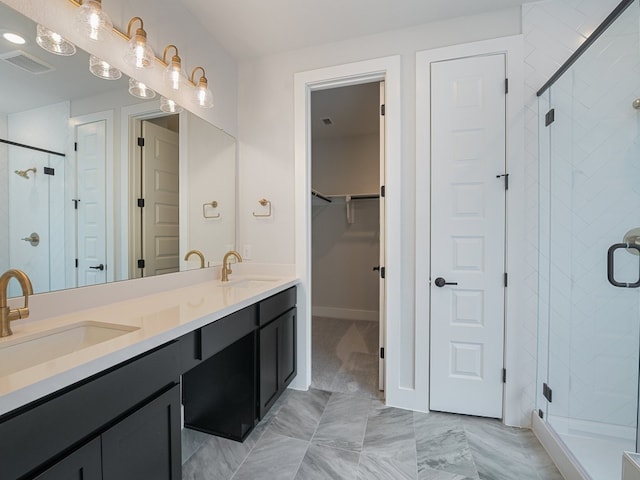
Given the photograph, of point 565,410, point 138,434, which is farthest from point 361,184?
point 138,434

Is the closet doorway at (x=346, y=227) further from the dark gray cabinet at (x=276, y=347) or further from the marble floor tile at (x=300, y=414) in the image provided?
the dark gray cabinet at (x=276, y=347)

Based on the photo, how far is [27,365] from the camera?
0.91 meters

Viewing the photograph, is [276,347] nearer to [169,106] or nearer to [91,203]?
[91,203]

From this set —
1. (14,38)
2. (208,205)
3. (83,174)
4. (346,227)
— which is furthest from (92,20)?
(346,227)

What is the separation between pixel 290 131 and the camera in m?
2.23

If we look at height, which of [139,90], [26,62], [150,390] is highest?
[139,90]

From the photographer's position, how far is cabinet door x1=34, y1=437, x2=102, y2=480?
0.68 metres

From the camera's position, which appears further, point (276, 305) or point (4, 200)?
point (276, 305)

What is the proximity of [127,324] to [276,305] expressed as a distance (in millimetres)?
926

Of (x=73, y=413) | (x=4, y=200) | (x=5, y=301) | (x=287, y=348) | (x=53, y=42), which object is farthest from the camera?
(x=287, y=348)

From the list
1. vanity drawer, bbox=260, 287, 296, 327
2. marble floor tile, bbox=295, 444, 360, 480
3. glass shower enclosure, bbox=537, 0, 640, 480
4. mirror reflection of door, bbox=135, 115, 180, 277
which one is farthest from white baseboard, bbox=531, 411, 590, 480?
mirror reflection of door, bbox=135, 115, 180, 277

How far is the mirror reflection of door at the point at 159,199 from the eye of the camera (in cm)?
158

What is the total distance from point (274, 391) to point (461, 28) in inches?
106

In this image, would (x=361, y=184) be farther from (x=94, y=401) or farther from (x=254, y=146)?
(x=94, y=401)
